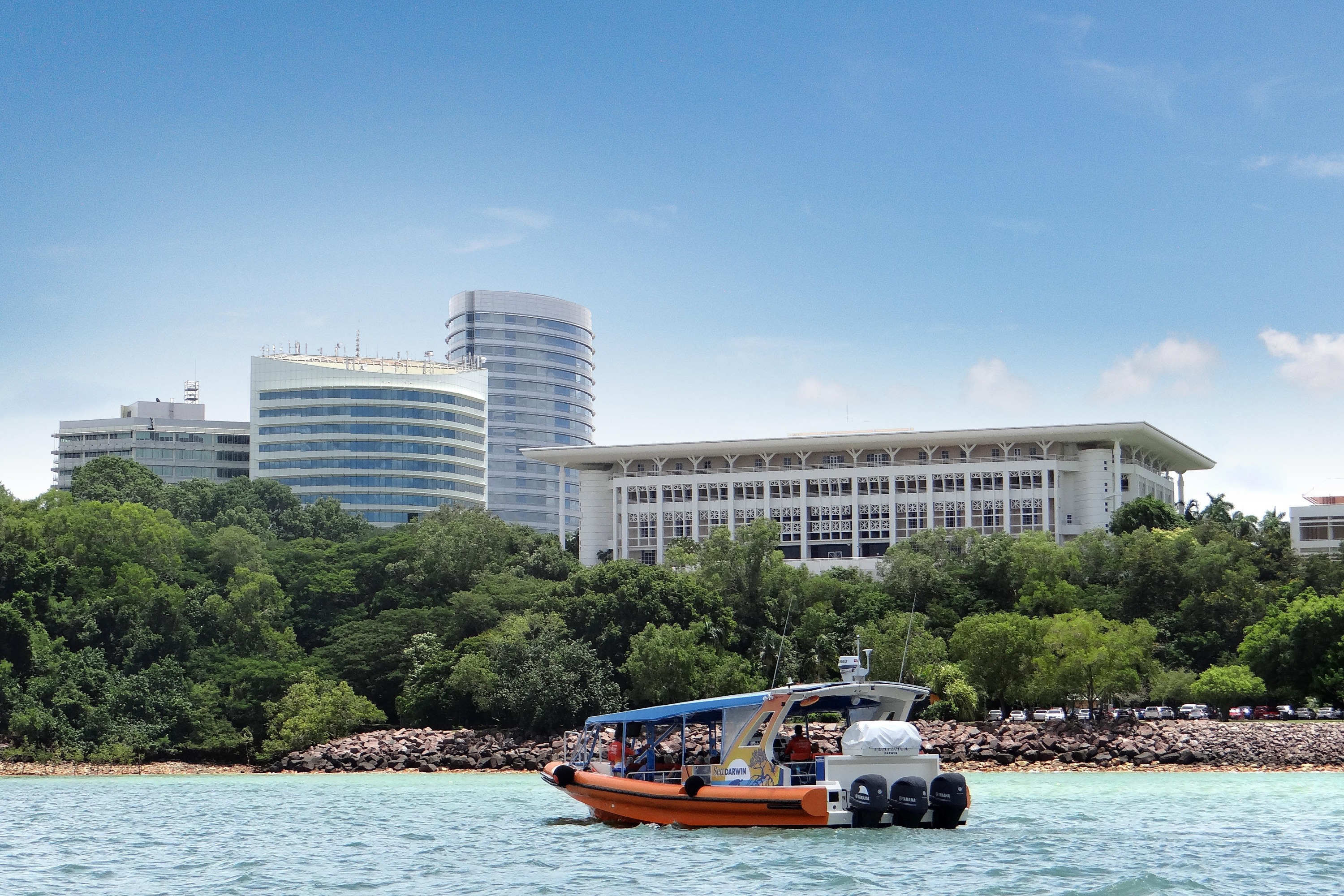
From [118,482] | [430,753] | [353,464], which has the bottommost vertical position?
[430,753]

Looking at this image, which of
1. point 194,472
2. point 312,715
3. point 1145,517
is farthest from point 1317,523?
point 194,472

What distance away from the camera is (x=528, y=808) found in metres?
45.3

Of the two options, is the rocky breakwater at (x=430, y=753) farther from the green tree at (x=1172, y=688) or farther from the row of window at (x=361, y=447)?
the row of window at (x=361, y=447)

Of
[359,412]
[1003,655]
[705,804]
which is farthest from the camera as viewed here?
[359,412]

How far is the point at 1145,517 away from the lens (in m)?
99.7

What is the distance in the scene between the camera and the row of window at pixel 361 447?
177 m

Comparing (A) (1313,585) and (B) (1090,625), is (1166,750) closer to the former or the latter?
(B) (1090,625)

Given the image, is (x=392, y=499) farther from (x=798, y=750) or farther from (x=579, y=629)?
(x=798, y=750)

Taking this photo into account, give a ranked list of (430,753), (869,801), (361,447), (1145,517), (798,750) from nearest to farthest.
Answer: (869,801), (798,750), (430,753), (1145,517), (361,447)

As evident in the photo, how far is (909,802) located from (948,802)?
1.02m

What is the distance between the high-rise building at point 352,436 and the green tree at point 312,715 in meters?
96.3

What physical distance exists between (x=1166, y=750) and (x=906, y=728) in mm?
35474

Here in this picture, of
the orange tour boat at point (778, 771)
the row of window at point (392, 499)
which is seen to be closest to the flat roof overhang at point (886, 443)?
the row of window at point (392, 499)

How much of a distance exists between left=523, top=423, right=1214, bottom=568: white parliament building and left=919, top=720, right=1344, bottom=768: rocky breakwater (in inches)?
1517
